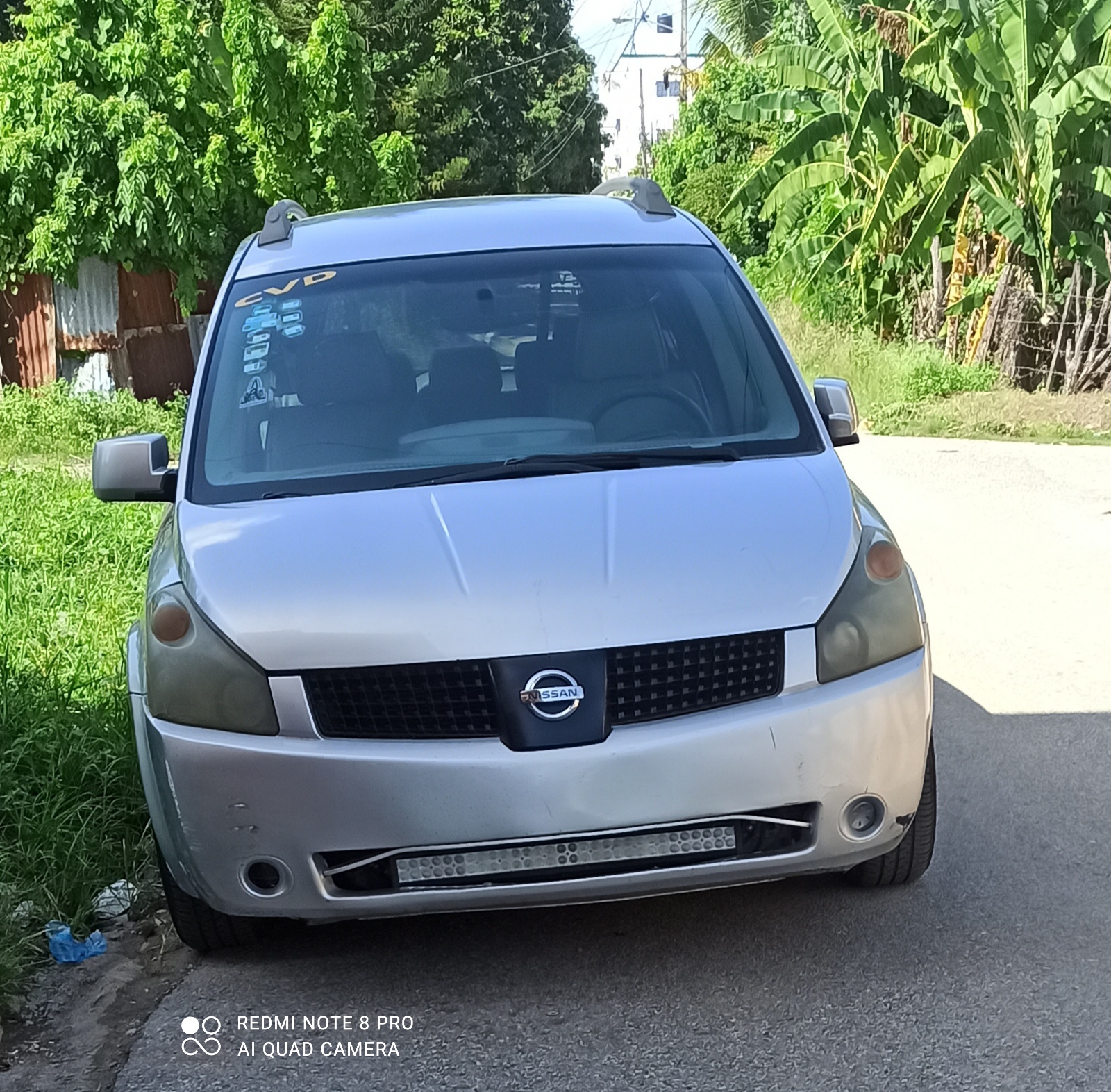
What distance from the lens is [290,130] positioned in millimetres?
21250

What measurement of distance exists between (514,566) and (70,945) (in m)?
1.73

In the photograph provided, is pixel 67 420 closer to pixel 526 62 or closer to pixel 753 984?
pixel 753 984

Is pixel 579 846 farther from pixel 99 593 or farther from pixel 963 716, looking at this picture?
pixel 99 593

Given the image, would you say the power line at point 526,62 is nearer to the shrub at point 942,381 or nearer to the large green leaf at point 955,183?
the large green leaf at point 955,183

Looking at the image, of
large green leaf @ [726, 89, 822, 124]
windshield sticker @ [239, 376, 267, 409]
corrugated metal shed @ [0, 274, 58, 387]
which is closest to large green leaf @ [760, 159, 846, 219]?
large green leaf @ [726, 89, 822, 124]

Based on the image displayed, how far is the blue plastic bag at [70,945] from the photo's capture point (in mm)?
4469

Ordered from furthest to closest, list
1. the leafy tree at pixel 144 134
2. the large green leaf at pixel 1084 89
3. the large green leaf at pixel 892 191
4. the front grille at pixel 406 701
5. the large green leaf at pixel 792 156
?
the large green leaf at pixel 792 156
the large green leaf at pixel 892 191
the leafy tree at pixel 144 134
the large green leaf at pixel 1084 89
the front grille at pixel 406 701

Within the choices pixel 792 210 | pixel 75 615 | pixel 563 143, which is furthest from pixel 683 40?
pixel 75 615

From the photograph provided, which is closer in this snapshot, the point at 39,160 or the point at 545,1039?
the point at 545,1039

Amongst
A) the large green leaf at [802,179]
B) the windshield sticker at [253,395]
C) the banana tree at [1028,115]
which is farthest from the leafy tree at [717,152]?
the windshield sticker at [253,395]

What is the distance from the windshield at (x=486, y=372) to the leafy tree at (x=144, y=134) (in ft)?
45.1

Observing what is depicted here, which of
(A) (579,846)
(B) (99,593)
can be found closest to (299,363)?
(A) (579,846)

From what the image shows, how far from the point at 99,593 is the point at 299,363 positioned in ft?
12.9

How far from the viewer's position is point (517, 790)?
12.0ft
